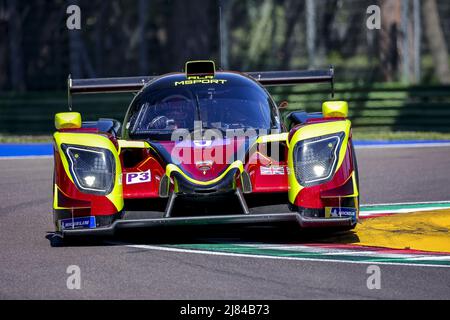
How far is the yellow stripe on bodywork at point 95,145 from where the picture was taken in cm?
843

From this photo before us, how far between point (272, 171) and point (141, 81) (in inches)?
107

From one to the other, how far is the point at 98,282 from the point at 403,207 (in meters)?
4.32

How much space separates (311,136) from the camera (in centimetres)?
857

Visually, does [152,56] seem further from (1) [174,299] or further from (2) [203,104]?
(1) [174,299]

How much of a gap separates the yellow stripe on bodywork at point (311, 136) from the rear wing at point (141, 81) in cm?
198

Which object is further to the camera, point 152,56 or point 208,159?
point 152,56

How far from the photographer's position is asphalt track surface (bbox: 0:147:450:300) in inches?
268

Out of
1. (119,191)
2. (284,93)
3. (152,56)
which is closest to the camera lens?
(119,191)

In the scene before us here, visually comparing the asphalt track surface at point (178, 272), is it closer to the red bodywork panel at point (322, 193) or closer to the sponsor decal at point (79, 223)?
the sponsor decal at point (79, 223)

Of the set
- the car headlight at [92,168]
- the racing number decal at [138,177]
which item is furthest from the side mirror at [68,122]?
the racing number decal at [138,177]

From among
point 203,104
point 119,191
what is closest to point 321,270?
point 119,191

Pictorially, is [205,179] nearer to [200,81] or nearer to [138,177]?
[138,177]

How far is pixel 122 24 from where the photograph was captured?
155ft

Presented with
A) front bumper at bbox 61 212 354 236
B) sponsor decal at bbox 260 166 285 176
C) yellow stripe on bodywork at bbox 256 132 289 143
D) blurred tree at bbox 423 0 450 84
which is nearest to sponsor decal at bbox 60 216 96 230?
front bumper at bbox 61 212 354 236
